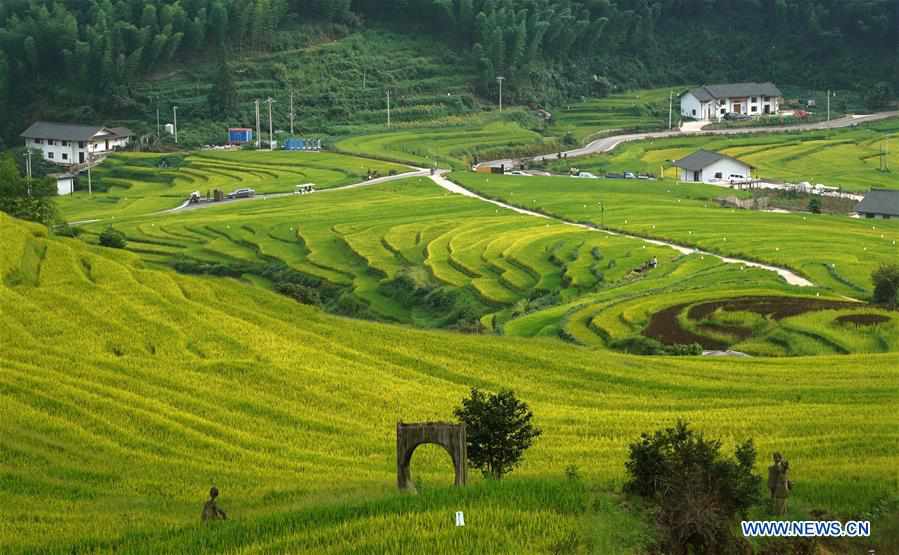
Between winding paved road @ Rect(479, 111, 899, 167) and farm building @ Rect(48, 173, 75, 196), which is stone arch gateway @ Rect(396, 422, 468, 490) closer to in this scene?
farm building @ Rect(48, 173, 75, 196)

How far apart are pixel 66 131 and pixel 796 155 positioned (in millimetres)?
50830

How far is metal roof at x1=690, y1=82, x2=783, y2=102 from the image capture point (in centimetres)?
10788

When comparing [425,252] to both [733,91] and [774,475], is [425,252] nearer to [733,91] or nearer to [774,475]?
[774,475]

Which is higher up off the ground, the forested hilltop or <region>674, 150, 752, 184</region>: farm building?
the forested hilltop

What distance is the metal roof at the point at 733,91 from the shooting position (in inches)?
4247

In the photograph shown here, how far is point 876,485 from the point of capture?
1922 centimetres

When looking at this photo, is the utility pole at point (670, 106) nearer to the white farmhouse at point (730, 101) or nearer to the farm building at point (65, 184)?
the white farmhouse at point (730, 101)

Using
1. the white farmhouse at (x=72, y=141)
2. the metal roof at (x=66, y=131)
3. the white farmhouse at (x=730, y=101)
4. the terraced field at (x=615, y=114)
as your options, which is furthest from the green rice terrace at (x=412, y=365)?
the white farmhouse at (x=730, y=101)

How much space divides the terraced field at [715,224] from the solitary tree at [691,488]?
89.5ft

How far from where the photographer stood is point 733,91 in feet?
356

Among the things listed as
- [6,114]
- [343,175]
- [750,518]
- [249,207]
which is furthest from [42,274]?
[6,114]

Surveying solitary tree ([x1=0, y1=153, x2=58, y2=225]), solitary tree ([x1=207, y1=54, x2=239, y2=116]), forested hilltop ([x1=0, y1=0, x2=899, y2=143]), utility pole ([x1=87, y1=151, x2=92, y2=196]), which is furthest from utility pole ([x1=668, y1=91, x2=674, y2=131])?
solitary tree ([x1=0, y1=153, x2=58, y2=225])

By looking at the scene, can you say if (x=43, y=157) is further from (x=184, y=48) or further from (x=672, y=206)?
(x=672, y=206)

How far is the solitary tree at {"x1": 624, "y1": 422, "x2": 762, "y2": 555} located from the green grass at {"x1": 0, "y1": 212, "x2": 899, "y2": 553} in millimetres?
633
